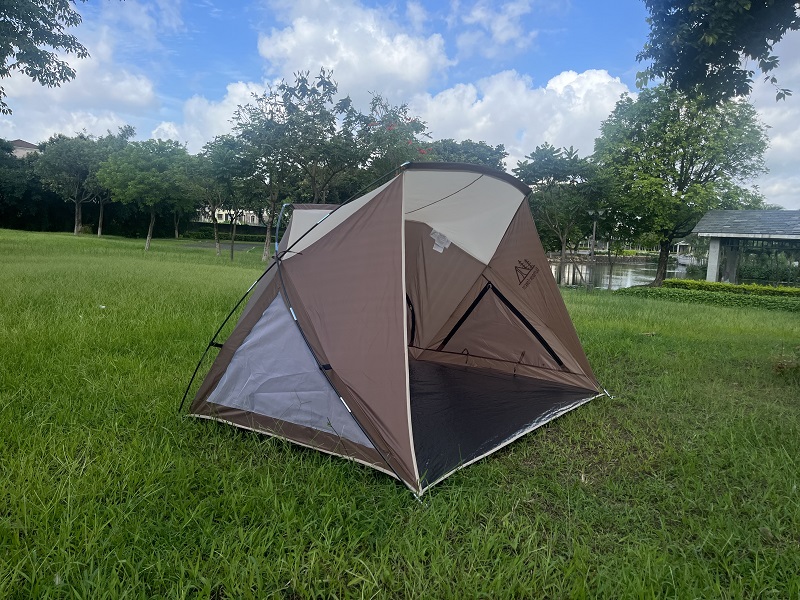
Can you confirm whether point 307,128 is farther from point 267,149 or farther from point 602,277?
point 602,277

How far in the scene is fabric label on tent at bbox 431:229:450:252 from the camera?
4.61 m

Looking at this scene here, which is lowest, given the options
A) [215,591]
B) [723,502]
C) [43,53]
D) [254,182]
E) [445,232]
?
[215,591]

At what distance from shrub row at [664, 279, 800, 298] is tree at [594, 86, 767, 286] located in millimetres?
2688

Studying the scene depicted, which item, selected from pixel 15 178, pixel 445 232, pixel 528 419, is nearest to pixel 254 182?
pixel 445 232

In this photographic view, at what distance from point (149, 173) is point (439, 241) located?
786 inches

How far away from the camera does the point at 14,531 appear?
2098 millimetres

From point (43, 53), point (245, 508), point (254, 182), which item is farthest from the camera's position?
point (254, 182)

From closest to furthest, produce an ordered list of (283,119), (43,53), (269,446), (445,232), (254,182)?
(269,446), (445,232), (43,53), (283,119), (254,182)

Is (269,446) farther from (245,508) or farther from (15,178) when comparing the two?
(15,178)

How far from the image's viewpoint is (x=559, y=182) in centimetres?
1728

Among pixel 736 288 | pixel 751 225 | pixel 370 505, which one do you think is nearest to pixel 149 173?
pixel 736 288

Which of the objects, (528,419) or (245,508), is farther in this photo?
(528,419)

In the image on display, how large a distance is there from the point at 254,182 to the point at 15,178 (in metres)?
20.6

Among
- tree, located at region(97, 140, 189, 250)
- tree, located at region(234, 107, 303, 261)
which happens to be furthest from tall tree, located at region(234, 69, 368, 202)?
tree, located at region(97, 140, 189, 250)
